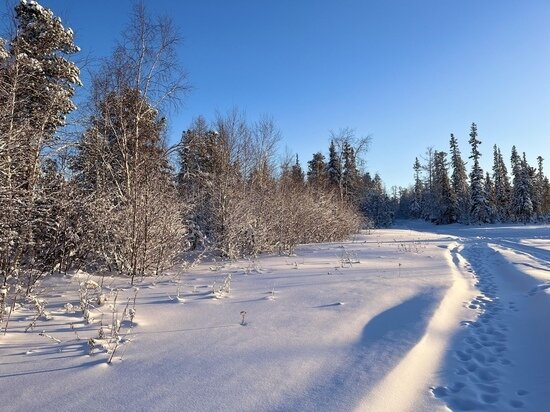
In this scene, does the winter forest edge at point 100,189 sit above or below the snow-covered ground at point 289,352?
above

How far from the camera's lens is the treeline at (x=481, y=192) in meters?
53.2

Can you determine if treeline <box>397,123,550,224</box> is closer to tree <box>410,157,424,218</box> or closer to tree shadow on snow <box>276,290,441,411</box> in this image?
tree <box>410,157,424,218</box>

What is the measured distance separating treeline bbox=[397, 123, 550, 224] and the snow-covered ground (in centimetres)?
5247

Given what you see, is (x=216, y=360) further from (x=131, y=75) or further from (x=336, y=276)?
(x=131, y=75)

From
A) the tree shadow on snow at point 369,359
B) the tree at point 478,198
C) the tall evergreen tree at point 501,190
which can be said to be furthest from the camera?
the tall evergreen tree at point 501,190

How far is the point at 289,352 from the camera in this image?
3854 millimetres

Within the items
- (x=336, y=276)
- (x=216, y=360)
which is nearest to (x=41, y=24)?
(x=336, y=276)

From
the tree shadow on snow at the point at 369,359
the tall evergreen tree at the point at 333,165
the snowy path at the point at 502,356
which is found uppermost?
the tall evergreen tree at the point at 333,165

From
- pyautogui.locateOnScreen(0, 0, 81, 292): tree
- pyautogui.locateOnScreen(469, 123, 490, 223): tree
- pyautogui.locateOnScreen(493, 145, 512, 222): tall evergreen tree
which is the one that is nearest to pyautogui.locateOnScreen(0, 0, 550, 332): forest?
pyautogui.locateOnScreen(0, 0, 81, 292): tree

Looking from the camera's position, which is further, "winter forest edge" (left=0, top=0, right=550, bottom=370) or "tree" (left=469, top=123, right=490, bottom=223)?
"tree" (left=469, top=123, right=490, bottom=223)

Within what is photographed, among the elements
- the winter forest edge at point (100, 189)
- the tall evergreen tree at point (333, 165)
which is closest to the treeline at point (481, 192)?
the tall evergreen tree at point (333, 165)

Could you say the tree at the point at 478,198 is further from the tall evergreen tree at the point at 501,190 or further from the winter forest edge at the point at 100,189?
the winter forest edge at the point at 100,189

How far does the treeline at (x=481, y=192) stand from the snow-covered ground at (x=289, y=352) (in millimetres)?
52473

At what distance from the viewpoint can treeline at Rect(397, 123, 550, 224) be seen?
53.2m
